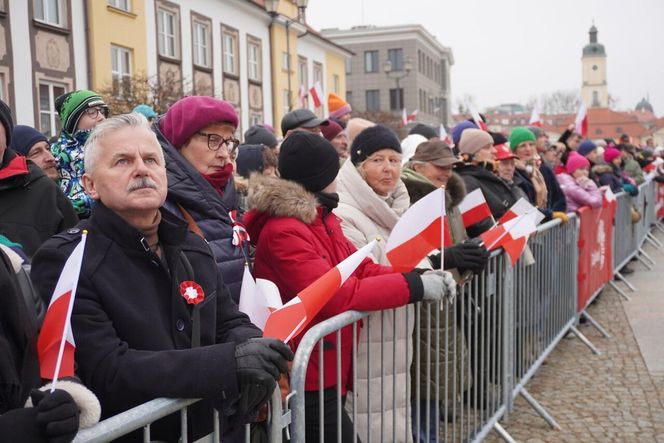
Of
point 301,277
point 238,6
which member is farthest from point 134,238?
point 238,6

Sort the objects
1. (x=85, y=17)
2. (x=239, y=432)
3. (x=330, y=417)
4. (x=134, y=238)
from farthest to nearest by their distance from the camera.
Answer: (x=85, y=17) → (x=330, y=417) → (x=239, y=432) → (x=134, y=238)

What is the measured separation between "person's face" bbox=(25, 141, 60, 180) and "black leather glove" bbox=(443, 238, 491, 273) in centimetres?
247

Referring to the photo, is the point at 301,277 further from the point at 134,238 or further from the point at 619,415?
the point at 619,415

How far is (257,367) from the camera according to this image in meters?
2.07

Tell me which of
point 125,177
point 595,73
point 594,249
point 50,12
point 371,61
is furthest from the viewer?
point 595,73

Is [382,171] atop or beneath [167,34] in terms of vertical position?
beneath

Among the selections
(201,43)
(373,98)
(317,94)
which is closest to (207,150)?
(317,94)

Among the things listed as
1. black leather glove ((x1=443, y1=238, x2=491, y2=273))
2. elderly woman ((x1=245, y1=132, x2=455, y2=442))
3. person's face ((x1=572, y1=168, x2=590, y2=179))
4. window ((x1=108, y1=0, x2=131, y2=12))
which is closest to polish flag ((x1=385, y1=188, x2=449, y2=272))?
elderly woman ((x1=245, y1=132, x2=455, y2=442))

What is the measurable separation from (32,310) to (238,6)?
93.5 ft

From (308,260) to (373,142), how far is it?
1196mm

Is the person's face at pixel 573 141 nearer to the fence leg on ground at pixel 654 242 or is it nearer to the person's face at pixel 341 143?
the person's face at pixel 341 143

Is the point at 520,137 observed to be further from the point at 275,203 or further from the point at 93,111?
the point at 275,203

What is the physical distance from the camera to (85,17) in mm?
19875

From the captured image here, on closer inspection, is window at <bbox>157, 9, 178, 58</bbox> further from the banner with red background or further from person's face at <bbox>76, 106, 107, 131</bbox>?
person's face at <bbox>76, 106, 107, 131</bbox>
